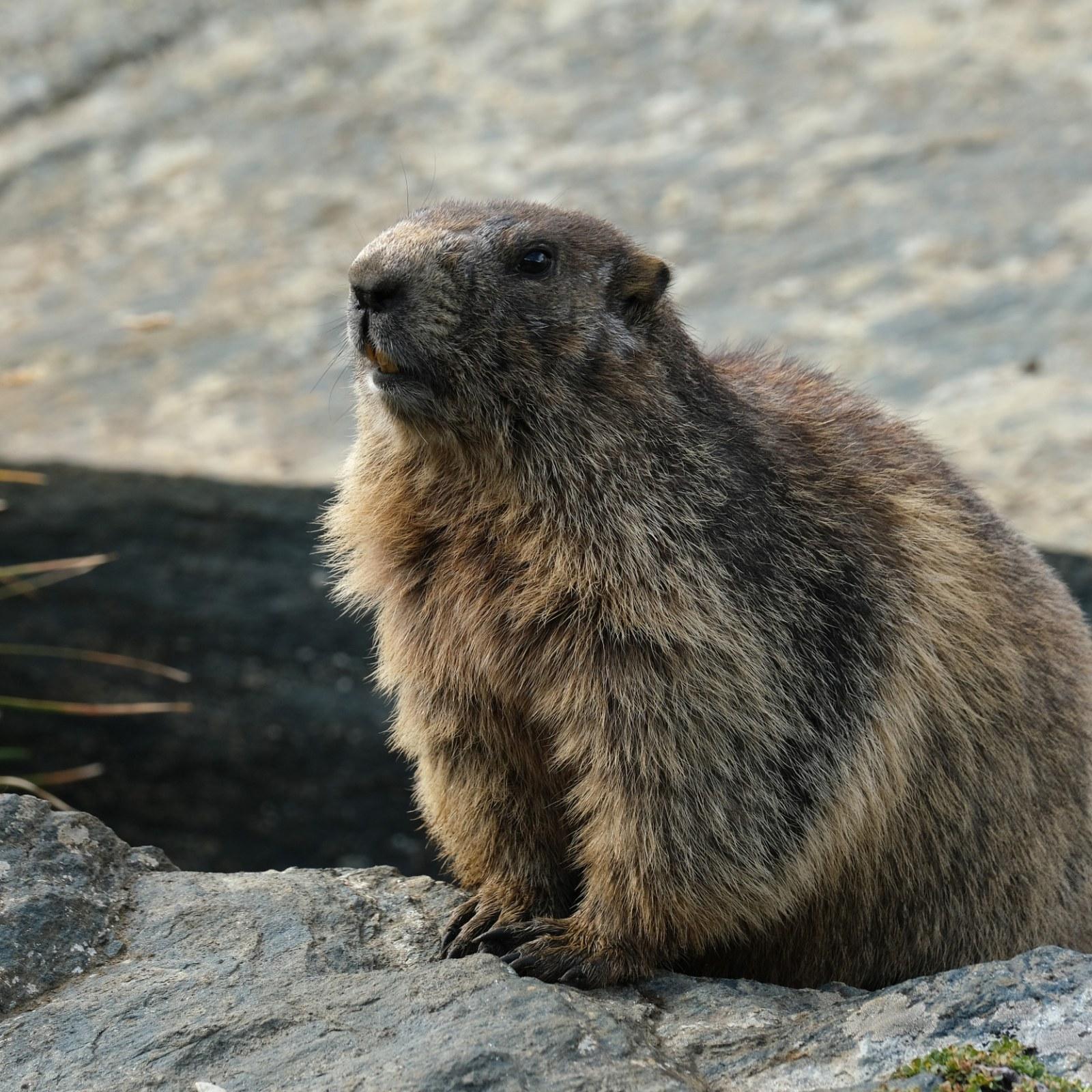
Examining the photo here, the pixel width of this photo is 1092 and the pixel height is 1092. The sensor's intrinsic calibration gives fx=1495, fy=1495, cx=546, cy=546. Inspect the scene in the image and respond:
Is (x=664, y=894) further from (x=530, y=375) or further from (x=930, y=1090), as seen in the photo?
(x=530, y=375)

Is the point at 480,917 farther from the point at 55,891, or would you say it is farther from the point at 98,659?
the point at 98,659

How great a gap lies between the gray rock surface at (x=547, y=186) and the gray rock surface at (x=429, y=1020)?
12.9ft

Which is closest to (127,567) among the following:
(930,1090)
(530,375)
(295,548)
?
(295,548)

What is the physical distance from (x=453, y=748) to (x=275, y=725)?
390cm

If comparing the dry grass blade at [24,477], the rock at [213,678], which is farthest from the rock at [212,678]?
the dry grass blade at [24,477]

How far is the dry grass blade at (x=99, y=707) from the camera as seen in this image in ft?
21.0

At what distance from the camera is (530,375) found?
14.8 ft

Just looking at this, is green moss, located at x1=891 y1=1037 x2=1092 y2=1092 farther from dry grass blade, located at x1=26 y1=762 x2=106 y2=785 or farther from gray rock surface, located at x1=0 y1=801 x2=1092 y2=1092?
dry grass blade, located at x1=26 y1=762 x2=106 y2=785

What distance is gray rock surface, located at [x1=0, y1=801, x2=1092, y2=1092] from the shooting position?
136 inches

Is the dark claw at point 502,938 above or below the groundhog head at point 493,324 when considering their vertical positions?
below

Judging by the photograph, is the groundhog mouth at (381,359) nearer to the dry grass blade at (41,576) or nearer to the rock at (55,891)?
the rock at (55,891)

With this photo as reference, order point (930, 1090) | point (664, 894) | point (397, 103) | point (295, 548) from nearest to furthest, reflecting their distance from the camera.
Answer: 1. point (930, 1090)
2. point (664, 894)
3. point (295, 548)
4. point (397, 103)

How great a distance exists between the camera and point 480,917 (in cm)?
456

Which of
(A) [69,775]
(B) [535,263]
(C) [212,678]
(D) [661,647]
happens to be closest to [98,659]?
(A) [69,775]
